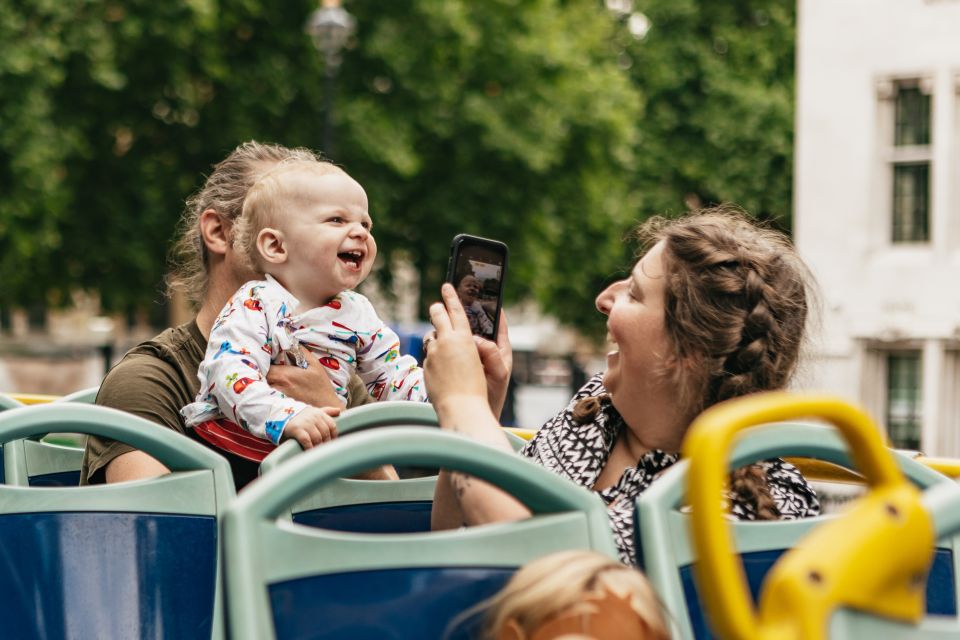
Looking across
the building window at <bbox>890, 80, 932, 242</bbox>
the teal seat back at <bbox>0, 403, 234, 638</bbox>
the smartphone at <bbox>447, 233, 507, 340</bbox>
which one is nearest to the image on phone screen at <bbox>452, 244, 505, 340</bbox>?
the smartphone at <bbox>447, 233, 507, 340</bbox>

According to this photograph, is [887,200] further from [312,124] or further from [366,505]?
[366,505]

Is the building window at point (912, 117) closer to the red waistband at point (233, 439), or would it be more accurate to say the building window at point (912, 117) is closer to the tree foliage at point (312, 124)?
the tree foliage at point (312, 124)

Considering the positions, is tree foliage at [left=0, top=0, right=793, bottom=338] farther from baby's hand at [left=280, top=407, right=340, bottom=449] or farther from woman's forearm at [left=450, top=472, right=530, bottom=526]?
woman's forearm at [left=450, top=472, right=530, bottom=526]

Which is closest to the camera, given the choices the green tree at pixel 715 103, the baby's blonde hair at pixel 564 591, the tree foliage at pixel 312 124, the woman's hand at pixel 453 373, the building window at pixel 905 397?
the baby's blonde hair at pixel 564 591

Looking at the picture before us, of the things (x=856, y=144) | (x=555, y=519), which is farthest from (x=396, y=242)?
(x=555, y=519)

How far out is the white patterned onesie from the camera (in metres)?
2.60

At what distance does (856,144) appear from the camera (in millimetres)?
17484

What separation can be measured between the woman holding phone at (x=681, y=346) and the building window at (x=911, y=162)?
51.0 ft

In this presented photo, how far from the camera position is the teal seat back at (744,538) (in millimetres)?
1678

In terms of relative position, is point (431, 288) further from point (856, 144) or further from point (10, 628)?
point (10, 628)

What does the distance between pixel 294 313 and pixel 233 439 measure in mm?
314

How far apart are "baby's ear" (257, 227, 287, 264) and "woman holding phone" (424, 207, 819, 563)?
0.76 m

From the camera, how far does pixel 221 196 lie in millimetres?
3176

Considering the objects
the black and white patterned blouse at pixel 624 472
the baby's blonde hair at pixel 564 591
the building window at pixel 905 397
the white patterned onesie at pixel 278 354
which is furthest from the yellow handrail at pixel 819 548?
the building window at pixel 905 397
